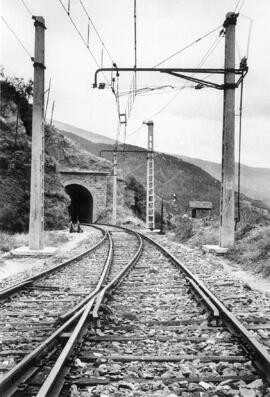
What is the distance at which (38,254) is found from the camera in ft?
44.8

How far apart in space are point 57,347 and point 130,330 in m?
1.09

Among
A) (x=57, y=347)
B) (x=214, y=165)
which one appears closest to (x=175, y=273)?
(x=57, y=347)

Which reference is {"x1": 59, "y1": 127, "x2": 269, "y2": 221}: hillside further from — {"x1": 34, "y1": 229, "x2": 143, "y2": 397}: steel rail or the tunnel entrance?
{"x1": 34, "y1": 229, "x2": 143, "y2": 397}: steel rail

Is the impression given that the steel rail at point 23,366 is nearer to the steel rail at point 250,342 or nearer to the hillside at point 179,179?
the steel rail at point 250,342

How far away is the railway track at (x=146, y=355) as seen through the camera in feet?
11.8

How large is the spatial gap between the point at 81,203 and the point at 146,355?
4650 cm

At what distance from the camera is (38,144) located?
13.8 metres

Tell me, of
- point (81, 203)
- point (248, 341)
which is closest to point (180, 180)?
point (81, 203)

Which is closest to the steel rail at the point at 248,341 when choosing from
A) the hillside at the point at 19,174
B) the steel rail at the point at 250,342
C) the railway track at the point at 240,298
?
the steel rail at the point at 250,342

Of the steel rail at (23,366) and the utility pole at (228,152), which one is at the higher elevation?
the utility pole at (228,152)

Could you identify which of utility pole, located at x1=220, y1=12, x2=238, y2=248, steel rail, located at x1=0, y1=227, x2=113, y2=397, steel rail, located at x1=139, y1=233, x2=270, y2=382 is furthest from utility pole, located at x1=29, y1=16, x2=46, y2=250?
steel rail, located at x1=0, y1=227, x2=113, y2=397

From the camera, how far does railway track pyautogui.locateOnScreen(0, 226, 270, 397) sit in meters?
3.60

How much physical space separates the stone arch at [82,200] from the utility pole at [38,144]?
28.9 meters

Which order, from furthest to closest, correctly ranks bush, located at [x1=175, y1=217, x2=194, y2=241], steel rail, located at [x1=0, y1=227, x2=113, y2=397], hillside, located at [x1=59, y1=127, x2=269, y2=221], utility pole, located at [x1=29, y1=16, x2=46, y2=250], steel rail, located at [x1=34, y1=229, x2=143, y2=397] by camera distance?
hillside, located at [x1=59, y1=127, x2=269, y2=221], bush, located at [x1=175, y1=217, x2=194, y2=241], utility pole, located at [x1=29, y1=16, x2=46, y2=250], steel rail, located at [x1=0, y1=227, x2=113, y2=397], steel rail, located at [x1=34, y1=229, x2=143, y2=397]
